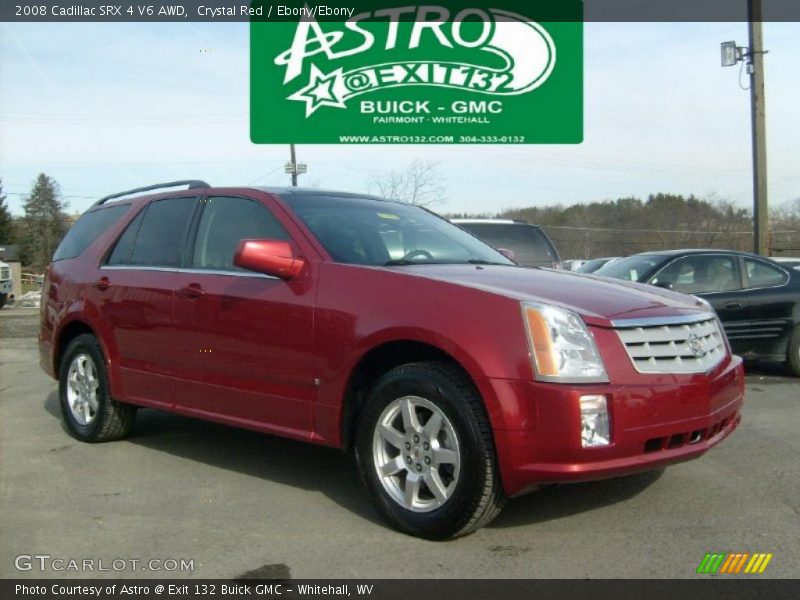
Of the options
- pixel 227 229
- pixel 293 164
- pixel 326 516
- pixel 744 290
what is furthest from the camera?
pixel 293 164

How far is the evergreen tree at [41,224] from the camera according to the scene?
70.0 m

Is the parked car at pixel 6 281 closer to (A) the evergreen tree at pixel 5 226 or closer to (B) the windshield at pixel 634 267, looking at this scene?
(B) the windshield at pixel 634 267

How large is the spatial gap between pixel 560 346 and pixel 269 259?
1657mm

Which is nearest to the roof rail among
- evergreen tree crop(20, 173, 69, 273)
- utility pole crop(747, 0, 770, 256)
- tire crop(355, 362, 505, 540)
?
tire crop(355, 362, 505, 540)

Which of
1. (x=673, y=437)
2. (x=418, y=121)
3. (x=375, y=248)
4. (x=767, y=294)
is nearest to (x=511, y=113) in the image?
(x=418, y=121)

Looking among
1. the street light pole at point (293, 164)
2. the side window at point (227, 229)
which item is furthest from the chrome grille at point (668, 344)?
the street light pole at point (293, 164)

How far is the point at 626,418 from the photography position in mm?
3422

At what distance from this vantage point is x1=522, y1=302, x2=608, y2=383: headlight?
3412 millimetres

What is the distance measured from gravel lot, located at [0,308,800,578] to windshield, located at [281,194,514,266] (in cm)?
141

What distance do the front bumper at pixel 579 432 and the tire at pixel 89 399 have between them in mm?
3379

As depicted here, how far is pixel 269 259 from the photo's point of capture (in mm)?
4242

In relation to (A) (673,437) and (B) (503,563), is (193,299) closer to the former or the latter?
(B) (503,563)

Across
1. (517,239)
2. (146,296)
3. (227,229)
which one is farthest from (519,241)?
(146,296)
